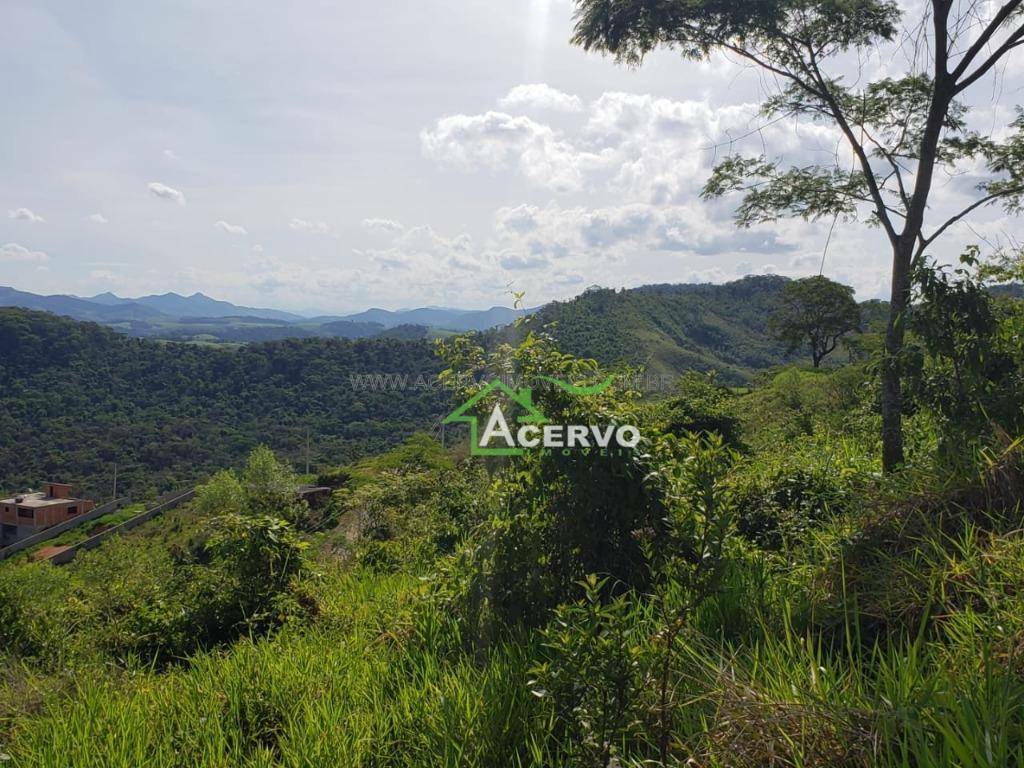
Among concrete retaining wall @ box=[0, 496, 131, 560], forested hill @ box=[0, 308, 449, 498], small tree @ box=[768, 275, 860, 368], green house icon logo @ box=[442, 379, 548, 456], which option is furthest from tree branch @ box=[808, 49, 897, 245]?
forested hill @ box=[0, 308, 449, 498]

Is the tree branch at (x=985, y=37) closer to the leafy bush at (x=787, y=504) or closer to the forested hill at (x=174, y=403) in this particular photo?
the leafy bush at (x=787, y=504)

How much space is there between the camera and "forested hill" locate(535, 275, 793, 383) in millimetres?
71500

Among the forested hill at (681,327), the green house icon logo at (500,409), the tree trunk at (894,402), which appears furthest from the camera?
the forested hill at (681,327)

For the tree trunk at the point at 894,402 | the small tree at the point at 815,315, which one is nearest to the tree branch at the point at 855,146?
the tree trunk at the point at 894,402

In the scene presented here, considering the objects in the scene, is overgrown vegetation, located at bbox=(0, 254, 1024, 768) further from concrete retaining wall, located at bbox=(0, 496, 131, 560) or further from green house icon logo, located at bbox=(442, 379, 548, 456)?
concrete retaining wall, located at bbox=(0, 496, 131, 560)

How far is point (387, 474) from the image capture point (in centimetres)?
1307

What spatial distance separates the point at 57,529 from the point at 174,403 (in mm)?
59136

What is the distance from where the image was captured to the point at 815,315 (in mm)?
35312

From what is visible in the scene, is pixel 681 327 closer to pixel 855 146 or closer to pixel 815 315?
pixel 815 315

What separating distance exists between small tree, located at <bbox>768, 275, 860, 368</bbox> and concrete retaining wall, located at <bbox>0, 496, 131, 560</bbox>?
5261cm

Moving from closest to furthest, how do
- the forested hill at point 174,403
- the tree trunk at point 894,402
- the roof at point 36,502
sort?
the tree trunk at point 894,402, the roof at point 36,502, the forested hill at point 174,403

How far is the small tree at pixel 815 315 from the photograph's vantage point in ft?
114

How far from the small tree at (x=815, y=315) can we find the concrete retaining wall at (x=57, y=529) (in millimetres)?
52610

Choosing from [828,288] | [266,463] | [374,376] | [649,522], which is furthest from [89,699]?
[374,376]
